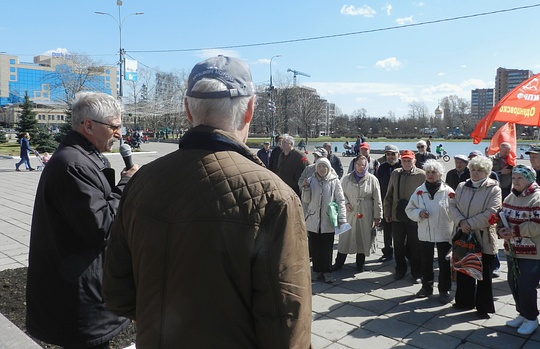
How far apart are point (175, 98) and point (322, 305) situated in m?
63.8

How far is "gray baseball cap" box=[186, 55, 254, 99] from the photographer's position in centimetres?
147

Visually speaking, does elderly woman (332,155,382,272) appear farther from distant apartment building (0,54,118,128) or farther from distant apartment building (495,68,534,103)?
distant apartment building (0,54,118,128)

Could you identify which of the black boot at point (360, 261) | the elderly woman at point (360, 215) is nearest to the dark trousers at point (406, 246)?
the elderly woman at point (360, 215)

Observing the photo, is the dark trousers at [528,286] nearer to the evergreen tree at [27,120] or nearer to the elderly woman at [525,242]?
the elderly woman at [525,242]

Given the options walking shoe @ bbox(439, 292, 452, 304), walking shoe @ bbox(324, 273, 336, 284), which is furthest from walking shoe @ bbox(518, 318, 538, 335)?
walking shoe @ bbox(324, 273, 336, 284)

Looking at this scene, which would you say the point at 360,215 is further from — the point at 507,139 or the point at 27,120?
the point at 27,120

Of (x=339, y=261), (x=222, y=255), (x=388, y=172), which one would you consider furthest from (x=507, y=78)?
(x=222, y=255)

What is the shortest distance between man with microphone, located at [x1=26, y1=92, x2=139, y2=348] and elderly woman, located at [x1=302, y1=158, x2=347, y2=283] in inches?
158

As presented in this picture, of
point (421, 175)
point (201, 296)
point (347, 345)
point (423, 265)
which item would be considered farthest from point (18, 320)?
point (421, 175)

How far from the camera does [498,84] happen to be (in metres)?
77.9

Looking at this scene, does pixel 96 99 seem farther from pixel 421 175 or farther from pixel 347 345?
pixel 421 175

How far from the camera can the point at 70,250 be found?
2.25 meters

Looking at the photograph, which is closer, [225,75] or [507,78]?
[225,75]

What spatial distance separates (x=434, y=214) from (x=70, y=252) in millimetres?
4394
